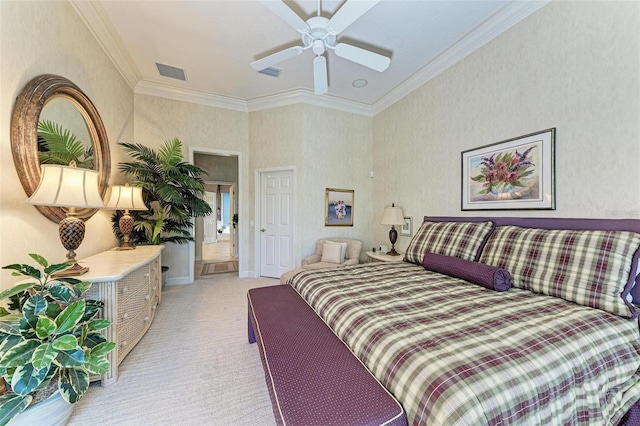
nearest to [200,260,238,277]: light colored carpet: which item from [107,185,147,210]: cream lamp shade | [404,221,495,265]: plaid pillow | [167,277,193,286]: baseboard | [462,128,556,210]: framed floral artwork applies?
[167,277,193,286]: baseboard

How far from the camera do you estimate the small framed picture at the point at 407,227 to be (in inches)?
141

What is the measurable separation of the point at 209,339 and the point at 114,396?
78 centimetres

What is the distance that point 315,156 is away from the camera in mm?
4258

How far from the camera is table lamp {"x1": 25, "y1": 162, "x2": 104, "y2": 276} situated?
1.52m

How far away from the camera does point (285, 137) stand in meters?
4.25

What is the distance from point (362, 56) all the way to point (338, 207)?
8.54ft

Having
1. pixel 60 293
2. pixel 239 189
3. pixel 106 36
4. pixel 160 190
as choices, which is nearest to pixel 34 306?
pixel 60 293

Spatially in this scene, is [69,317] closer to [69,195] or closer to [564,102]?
[69,195]

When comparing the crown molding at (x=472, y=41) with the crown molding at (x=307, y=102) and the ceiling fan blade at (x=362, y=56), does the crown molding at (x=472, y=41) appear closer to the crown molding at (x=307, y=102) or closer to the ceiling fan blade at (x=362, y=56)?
the crown molding at (x=307, y=102)

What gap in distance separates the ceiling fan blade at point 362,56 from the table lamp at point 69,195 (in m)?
2.24

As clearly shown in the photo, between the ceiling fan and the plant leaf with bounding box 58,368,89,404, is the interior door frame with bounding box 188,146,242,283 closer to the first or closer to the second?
the ceiling fan

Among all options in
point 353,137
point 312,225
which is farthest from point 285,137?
point 312,225

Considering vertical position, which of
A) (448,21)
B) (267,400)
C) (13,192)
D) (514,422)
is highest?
(448,21)

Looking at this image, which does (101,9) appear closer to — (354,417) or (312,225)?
(312,225)
